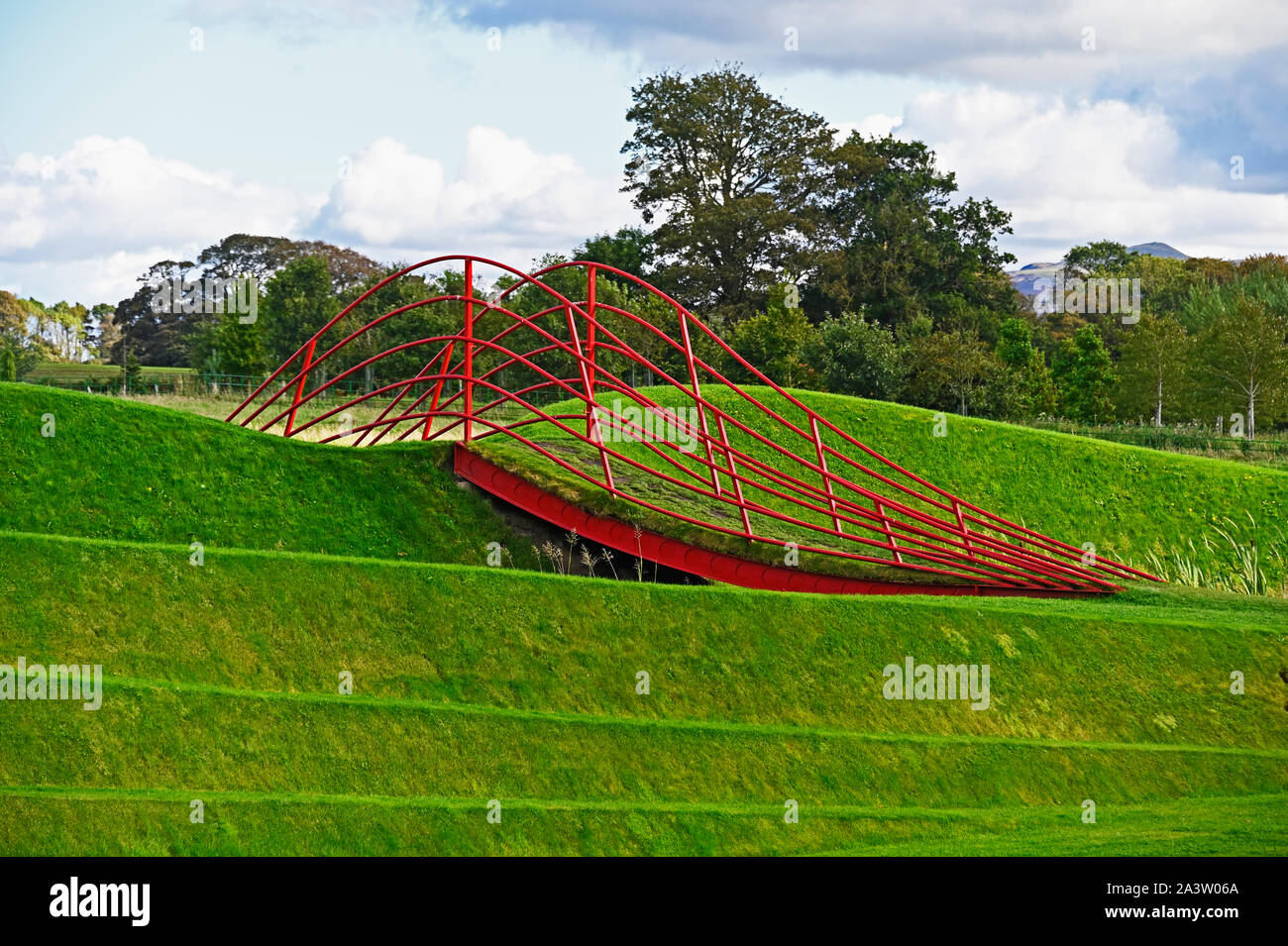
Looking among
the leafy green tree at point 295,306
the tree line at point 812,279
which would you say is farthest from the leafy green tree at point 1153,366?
the leafy green tree at point 295,306

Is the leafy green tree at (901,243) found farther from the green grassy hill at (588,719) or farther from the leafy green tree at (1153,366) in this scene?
the green grassy hill at (588,719)

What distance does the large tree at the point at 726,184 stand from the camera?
187ft

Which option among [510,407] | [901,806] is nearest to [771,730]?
[901,806]

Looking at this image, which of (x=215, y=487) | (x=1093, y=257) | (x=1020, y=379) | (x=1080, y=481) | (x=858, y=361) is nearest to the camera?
(x=215, y=487)

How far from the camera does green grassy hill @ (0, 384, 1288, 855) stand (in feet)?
29.7

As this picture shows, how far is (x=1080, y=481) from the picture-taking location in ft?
74.9

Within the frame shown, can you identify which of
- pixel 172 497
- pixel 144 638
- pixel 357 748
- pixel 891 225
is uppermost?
pixel 891 225

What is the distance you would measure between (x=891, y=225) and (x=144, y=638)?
50055mm

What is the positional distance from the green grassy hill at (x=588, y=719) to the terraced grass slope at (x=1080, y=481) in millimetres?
8279

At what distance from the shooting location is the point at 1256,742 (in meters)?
11.9

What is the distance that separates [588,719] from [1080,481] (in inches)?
598

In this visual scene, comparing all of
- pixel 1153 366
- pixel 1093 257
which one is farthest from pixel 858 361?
pixel 1093 257

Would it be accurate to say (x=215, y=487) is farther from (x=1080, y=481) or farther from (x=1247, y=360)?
(x=1247, y=360)
